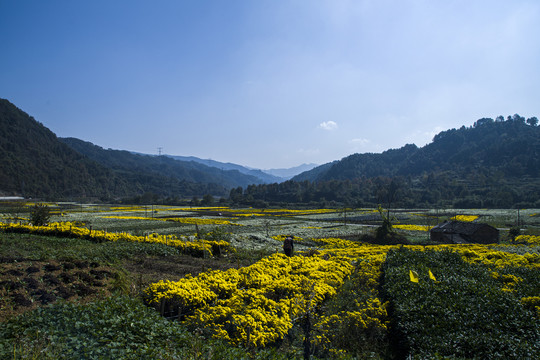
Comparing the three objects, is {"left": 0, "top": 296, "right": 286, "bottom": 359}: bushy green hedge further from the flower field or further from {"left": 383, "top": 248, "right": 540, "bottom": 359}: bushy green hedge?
{"left": 383, "top": 248, "right": 540, "bottom": 359}: bushy green hedge

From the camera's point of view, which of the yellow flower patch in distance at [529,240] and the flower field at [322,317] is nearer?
the flower field at [322,317]

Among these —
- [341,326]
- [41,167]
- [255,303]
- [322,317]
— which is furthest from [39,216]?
[41,167]

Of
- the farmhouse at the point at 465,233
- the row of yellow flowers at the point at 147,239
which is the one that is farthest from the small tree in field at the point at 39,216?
the farmhouse at the point at 465,233

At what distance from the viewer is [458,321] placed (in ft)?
21.4

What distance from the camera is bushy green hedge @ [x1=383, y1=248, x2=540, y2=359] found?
18.3 ft

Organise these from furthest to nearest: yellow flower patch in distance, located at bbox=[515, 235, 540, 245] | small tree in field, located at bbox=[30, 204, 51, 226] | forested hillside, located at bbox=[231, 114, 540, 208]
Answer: forested hillside, located at bbox=[231, 114, 540, 208], yellow flower patch in distance, located at bbox=[515, 235, 540, 245], small tree in field, located at bbox=[30, 204, 51, 226]

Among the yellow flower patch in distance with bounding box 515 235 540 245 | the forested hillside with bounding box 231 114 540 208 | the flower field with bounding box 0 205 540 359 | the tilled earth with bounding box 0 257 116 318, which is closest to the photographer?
the flower field with bounding box 0 205 540 359

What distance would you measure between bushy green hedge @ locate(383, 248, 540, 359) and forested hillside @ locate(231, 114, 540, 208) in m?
83.2

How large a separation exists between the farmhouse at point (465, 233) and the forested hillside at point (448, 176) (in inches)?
2075

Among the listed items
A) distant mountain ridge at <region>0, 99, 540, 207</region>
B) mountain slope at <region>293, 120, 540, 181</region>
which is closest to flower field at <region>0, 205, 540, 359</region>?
distant mountain ridge at <region>0, 99, 540, 207</region>

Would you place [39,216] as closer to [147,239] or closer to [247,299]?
[147,239]

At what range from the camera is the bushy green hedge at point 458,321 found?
5.58 metres

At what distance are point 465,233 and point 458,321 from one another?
3240 centimetres

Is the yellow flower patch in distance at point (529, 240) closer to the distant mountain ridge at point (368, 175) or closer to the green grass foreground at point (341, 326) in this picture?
the green grass foreground at point (341, 326)
